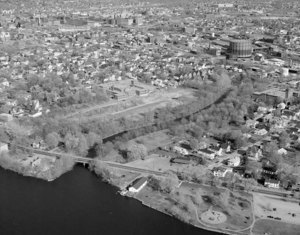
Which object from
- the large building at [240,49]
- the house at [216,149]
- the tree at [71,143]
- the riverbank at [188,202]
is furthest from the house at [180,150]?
the large building at [240,49]

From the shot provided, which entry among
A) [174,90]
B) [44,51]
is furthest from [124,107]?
[44,51]

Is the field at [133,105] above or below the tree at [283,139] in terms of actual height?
below

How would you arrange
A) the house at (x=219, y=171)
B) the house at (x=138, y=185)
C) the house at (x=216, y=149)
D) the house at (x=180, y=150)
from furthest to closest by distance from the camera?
the house at (x=180, y=150)
the house at (x=216, y=149)
the house at (x=219, y=171)
the house at (x=138, y=185)

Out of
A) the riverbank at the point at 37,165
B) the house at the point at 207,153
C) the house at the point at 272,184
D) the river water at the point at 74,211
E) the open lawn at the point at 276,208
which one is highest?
the house at the point at 207,153

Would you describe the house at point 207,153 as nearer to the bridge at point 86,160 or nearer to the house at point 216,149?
the house at point 216,149

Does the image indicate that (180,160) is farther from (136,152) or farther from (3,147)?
(3,147)

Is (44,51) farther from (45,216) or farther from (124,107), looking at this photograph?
(45,216)

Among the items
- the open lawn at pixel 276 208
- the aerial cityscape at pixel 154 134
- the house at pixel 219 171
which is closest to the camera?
the open lawn at pixel 276 208
